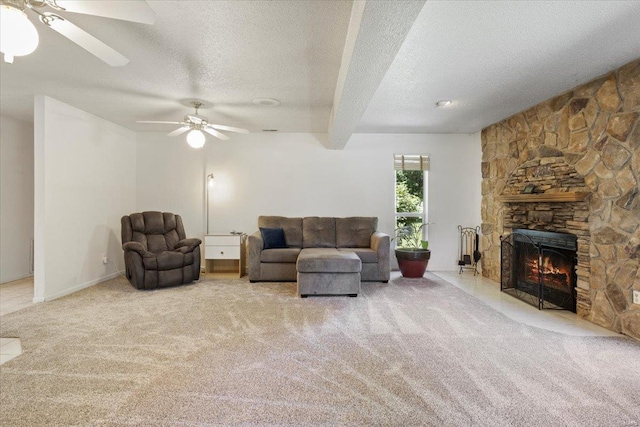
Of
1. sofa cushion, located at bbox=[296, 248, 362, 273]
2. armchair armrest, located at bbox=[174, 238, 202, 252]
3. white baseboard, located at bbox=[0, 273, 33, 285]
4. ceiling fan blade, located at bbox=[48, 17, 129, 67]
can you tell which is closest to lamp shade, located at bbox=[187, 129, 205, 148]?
armchair armrest, located at bbox=[174, 238, 202, 252]

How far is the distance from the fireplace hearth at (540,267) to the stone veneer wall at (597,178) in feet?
0.48

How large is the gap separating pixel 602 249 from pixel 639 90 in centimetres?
140

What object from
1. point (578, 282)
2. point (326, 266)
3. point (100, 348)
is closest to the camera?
point (100, 348)

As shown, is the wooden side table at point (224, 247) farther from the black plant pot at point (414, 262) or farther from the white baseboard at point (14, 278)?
the white baseboard at point (14, 278)

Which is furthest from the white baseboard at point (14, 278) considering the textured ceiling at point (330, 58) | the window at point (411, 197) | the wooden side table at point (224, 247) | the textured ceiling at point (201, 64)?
the window at point (411, 197)

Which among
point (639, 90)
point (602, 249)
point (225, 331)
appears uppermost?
point (639, 90)

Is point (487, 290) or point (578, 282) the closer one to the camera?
point (578, 282)

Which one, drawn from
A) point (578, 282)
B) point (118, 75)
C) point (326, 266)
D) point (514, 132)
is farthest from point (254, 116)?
point (578, 282)

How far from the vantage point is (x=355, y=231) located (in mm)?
5027

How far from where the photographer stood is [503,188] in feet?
14.6

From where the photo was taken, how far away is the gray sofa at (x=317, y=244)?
4.44m

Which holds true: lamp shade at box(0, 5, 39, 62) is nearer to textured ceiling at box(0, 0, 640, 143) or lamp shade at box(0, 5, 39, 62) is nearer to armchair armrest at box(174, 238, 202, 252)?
textured ceiling at box(0, 0, 640, 143)

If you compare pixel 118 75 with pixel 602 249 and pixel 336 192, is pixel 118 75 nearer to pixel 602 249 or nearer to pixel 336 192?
pixel 336 192

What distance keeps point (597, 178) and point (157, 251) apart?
533 cm
